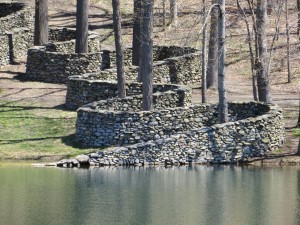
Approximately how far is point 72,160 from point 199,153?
4299 millimetres

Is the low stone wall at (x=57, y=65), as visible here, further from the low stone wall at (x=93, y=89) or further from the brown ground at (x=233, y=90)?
the low stone wall at (x=93, y=89)

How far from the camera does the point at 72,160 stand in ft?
147

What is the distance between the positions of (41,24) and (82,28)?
12.4 ft

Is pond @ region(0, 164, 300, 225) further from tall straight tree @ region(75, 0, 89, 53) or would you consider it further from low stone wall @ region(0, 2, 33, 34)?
low stone wall @ region(0, 2, 33, 34)

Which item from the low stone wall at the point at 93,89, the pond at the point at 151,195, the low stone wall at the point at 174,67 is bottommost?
the pond at the point at 151,195

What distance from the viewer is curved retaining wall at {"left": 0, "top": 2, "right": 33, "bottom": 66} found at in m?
61.8

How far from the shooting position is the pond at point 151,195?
37406mm

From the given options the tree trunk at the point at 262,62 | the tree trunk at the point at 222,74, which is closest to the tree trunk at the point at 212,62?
the tree trunk at the point at 262,62

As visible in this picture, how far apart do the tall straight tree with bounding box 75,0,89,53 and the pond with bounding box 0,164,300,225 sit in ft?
50.9

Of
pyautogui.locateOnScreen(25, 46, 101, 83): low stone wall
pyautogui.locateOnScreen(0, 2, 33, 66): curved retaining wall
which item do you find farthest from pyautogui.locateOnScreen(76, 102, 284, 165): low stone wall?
pyautogui.locateOnScreen(0, 2, 33, 66): curved retaining wall

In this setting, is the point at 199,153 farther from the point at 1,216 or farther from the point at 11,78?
the point at 11,78

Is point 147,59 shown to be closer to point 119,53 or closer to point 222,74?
point 119,53

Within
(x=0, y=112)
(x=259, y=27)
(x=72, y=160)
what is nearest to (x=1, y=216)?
(x=72, y=160)

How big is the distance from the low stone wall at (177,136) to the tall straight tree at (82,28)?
1223 cm
